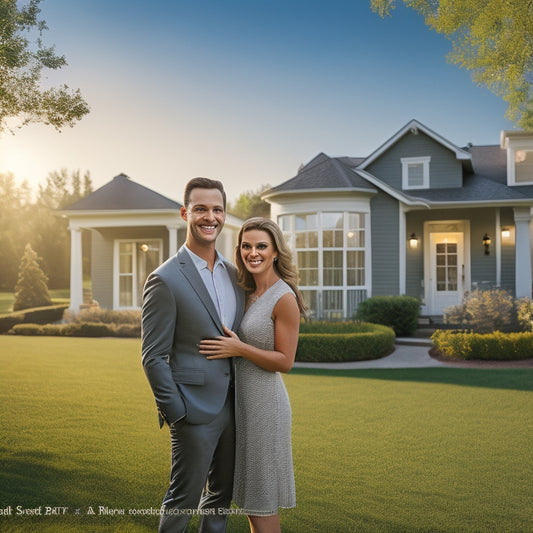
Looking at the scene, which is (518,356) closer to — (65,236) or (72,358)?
(72,358)

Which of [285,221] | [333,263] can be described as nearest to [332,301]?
[333,263]

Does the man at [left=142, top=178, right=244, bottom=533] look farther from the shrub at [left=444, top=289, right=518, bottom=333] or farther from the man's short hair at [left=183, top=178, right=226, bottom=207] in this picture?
the shrub at [left=444, top=289, right=518, bottom=333]

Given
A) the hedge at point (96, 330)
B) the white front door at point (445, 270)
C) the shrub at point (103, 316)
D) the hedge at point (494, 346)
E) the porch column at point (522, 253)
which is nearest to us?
the hedge at point (494, 346)

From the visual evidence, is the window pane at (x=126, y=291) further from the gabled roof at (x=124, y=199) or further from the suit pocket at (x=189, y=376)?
the suit pocket at (x=189, y=376)

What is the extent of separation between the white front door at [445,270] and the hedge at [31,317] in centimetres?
1402

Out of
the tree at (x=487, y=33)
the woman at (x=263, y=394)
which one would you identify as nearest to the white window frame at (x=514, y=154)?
the tree at (x=487, y=33)

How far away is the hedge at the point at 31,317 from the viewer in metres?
19.6

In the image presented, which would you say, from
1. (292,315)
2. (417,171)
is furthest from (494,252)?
(292,315)

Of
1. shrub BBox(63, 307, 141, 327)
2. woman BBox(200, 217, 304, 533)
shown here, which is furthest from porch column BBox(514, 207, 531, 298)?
woman BBox(200, 217, 304, 533)

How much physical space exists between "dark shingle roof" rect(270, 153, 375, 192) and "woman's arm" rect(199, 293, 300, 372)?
13.0 metres

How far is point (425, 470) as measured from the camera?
5.15 m

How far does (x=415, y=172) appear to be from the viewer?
57.6 ft

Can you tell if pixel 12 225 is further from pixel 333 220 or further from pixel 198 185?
pixel 198 185

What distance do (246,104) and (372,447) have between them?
47.0 ft
